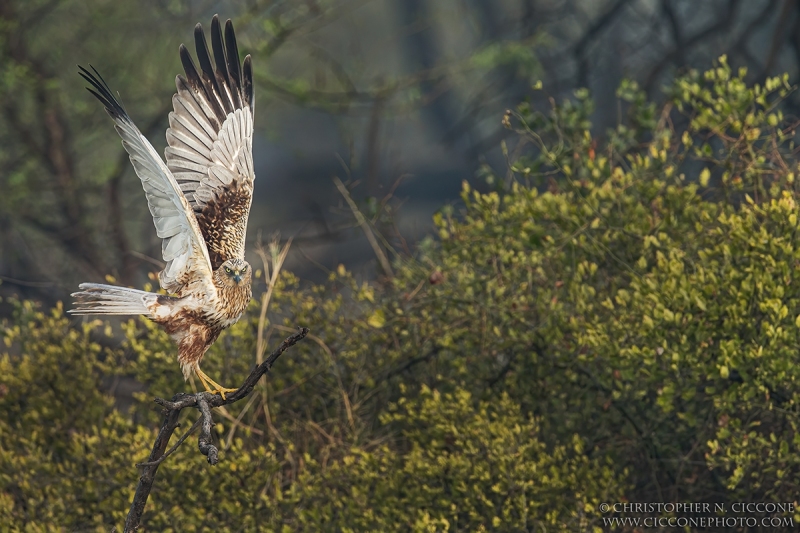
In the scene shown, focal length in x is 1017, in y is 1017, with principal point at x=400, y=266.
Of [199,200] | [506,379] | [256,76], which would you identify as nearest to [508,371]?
[506,379]

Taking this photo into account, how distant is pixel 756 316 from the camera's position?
4.83 metres

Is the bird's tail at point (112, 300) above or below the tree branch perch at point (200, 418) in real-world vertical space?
above

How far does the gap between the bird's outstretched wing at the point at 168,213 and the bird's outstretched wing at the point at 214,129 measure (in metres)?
0.58

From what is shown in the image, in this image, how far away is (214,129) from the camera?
15.5 feet

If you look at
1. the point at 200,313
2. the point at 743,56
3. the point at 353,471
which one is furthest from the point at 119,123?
the point at 743,56

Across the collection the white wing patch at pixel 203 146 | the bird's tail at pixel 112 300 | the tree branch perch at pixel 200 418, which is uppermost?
the white wing patch at pixel 203 146

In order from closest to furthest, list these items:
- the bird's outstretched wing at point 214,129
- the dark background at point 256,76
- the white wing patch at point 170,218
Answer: the white wing patch at point 170,218, the bird's outstretched wing at point 214,129, the dark background at point 256,76

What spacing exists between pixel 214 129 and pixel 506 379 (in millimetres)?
2205

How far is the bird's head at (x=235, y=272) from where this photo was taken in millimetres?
3826

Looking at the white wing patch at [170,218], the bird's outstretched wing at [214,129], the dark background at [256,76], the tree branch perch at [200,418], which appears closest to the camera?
the tree branch perch at [200,418]

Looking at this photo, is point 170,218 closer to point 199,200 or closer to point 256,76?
point 199,200

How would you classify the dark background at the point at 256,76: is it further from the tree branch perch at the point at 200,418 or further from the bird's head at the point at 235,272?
the tree branch perch at the point at 200,418

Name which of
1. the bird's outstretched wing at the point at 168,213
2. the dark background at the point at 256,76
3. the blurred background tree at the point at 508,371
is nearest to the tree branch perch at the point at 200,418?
the bird's outstretched wing at the point at 168,213

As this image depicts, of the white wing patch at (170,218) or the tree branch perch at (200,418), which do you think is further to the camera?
the white wing patch at (170,218)
